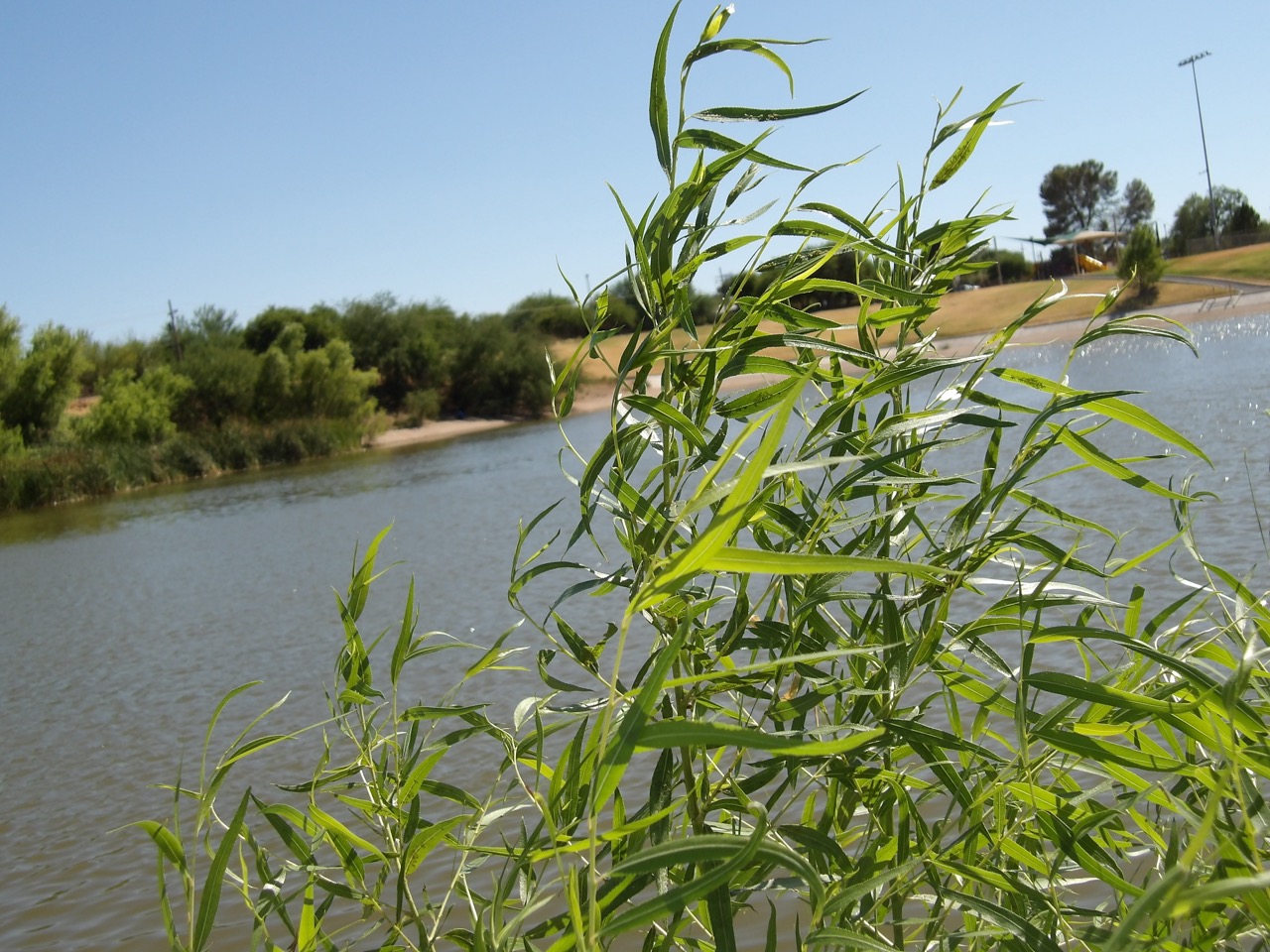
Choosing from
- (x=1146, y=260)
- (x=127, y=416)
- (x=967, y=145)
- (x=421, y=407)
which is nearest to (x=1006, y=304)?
(x=1146, y=260)

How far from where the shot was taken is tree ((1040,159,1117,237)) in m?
91.4

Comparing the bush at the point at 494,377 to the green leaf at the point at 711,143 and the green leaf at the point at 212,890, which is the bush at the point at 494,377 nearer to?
the green leaf at the point at 711,143

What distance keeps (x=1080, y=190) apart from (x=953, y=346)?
205 ft

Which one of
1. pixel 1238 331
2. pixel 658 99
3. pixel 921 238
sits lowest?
pixel 1238 331

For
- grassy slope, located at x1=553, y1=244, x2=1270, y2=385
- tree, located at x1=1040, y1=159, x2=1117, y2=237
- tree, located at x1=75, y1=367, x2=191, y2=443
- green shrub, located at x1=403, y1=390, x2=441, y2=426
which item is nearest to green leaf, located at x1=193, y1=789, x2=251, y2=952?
tree, located at x1=75, y1=367, x2=191, y2=443

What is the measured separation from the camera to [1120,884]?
974 mm

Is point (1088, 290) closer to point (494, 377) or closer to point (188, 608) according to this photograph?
point (494, 377)

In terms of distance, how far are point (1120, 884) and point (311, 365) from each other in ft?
150

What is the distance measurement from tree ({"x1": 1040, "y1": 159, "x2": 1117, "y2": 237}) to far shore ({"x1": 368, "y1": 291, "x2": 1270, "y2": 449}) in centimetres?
4983

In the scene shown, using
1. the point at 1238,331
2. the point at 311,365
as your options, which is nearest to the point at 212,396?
the point at 311,365

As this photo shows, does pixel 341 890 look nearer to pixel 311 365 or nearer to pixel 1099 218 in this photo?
pixel 311 365

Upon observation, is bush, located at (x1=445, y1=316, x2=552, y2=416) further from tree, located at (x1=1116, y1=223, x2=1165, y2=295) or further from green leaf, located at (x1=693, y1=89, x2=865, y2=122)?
green leaf, located at (x1=693, y1=89, x2=865, y2=122)

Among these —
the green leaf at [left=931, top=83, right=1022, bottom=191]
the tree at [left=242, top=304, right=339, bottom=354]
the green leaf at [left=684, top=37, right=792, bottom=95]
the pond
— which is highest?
the tree at [left=242, top=304, right=339, bottom=354]

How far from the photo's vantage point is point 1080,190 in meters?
92.0
